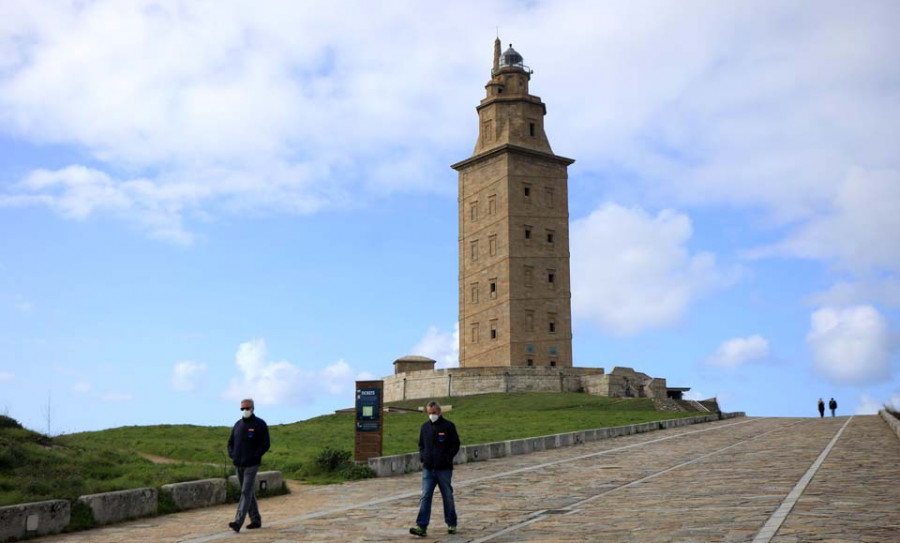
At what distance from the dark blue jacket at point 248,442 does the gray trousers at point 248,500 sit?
115mm

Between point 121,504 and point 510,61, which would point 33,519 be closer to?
point 121,504

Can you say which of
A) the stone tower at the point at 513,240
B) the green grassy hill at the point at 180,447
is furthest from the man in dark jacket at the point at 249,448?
the stone tower at the point at 513,240

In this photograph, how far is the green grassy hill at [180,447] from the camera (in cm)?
1451

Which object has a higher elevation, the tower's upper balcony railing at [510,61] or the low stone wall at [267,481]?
the tower's upper balcony railing at [510,61]

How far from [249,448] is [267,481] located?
393 cm

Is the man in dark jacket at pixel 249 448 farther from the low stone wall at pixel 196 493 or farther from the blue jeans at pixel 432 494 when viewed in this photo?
the blue jeans at pixel 432 494

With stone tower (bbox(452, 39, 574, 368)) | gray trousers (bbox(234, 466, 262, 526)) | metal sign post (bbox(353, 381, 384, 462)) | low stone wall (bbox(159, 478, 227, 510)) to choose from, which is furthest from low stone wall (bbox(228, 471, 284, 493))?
stone tower (bbox(452, 39, 574, 368))

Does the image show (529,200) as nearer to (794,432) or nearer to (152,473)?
(794,432)

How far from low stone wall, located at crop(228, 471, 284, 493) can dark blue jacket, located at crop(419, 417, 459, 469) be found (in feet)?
17.6

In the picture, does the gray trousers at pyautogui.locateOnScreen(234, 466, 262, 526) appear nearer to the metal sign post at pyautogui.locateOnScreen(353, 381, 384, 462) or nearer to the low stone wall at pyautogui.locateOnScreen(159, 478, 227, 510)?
the low stone wall at pyautogui.locateOnScreen(159, 478, 227, 510)

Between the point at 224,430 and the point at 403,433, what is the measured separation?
24.2 ft

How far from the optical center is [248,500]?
11.8 meters

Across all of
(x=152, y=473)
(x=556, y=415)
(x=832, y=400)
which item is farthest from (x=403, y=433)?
(x=832, y=400)

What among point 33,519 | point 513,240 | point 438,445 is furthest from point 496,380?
point 33,519
